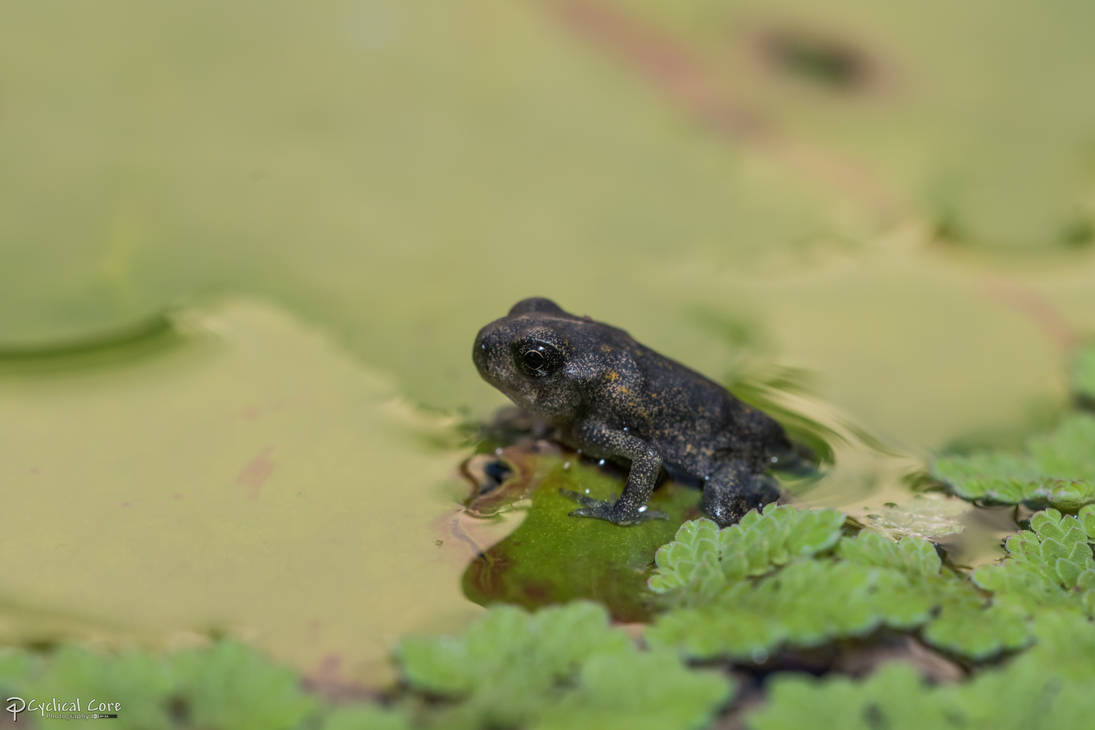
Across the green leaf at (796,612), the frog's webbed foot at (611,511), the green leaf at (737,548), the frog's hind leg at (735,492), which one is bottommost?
the green leaf at (796,612)

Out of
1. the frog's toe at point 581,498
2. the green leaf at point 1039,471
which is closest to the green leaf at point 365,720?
the frog's toe at point 581,498

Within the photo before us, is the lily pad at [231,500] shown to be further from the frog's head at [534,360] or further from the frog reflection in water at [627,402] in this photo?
the frog reflection in water at [627,402]

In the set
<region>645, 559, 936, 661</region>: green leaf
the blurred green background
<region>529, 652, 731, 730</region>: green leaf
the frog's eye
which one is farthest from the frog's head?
<region>529, 652, 731, 730</region>: green leaf

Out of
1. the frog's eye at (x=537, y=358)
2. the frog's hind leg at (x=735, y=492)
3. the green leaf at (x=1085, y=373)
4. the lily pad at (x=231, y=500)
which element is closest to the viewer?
the lily pad at (x=231, y=500)

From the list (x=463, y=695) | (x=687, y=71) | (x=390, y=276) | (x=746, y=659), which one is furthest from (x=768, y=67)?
(x=463, y=695)

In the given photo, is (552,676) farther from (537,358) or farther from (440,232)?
(440,232)

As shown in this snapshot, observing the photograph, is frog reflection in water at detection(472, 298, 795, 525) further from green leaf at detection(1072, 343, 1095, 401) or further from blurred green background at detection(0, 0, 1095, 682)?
green leaf at detection(1072, 343, 1095, 401)

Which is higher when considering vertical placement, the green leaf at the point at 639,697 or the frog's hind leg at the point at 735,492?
the frog's hind leg at the point at 735,492
